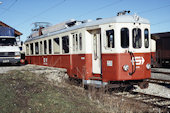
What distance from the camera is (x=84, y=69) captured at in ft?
28.3

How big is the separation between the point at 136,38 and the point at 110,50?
1228mm

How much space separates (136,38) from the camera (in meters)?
7.97

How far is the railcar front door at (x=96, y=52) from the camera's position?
329 inches

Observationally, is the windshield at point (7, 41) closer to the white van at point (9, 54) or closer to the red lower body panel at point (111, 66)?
the white van at point (9, 54)

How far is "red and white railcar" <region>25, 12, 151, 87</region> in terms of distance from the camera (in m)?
7.59

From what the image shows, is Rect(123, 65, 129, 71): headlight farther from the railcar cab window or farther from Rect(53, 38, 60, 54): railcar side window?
the railcar cab window

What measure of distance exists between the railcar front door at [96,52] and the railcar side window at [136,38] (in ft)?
4.74

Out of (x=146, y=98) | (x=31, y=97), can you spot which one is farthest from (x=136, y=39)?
(x=31, y=97)

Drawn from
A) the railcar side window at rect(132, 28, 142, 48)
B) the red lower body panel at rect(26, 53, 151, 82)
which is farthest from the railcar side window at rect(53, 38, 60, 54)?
the railcar side window at rect(132, 28, 142, 48)

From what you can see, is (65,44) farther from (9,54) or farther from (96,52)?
(9,54)

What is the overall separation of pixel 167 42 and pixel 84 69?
13938 millimetres

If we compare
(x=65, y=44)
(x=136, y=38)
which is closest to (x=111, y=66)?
(x=136, y=38)

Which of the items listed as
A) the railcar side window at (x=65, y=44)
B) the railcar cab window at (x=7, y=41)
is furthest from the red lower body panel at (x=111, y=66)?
the railcar cab window at (x=7, y=41)

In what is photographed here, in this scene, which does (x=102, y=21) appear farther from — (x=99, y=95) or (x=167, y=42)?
(x=167, y=42)
